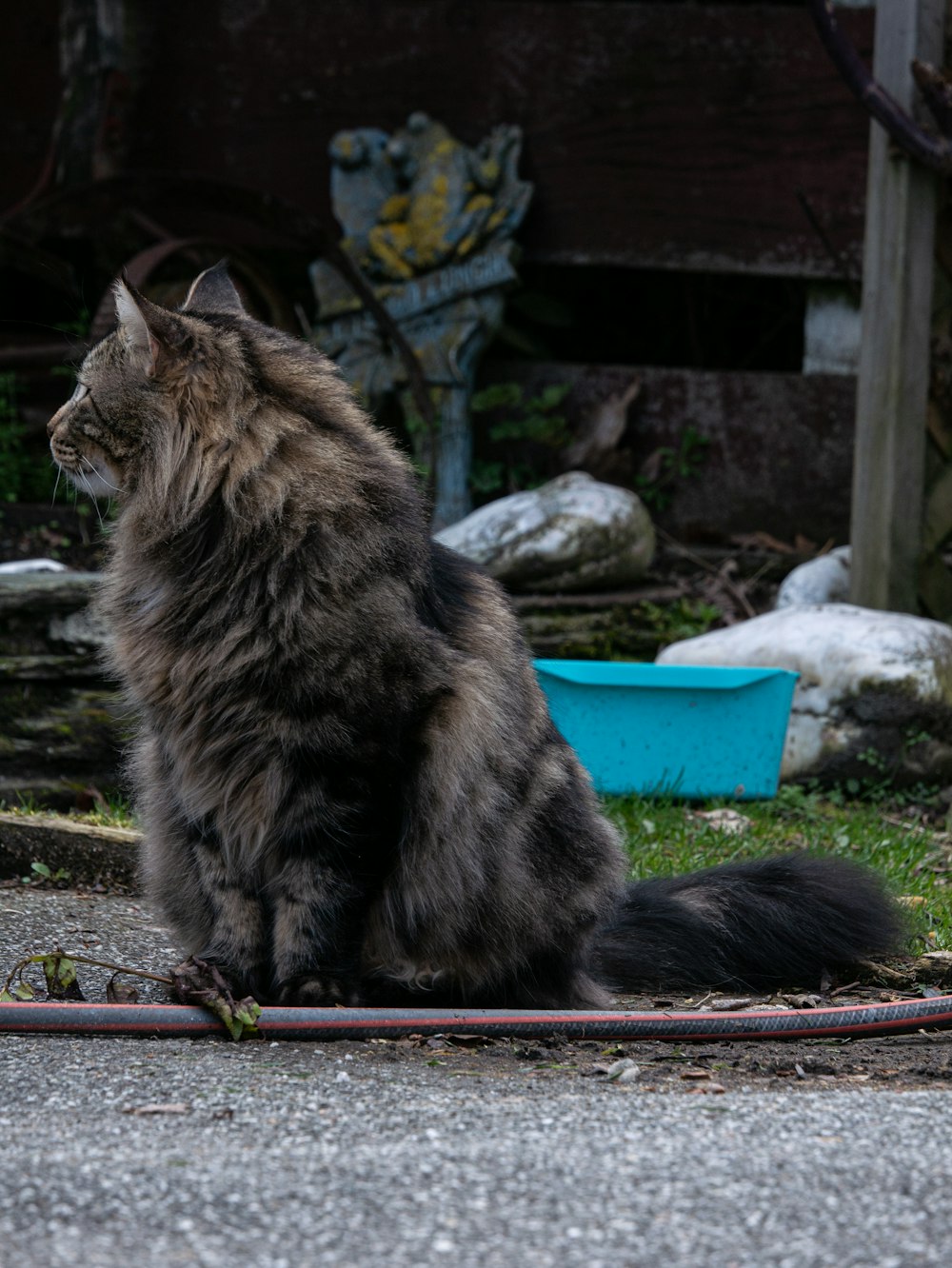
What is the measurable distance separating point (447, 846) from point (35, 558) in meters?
3.53

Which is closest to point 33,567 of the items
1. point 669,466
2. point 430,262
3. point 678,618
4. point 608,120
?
point 430,262

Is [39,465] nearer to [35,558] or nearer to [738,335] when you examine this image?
[35,558]

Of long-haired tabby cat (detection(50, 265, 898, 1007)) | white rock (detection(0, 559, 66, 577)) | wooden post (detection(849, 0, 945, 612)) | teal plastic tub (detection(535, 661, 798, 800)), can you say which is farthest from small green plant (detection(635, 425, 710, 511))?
long-haired tabby cat (detection(50, 265, 898, 1007))

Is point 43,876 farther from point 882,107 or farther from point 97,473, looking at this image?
point 882,107

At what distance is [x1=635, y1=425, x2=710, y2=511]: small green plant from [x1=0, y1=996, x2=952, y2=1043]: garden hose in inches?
155

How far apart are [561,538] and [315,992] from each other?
3.21m

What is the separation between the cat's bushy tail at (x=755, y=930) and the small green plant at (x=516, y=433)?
3.62 m

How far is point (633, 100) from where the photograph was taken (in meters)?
6.31

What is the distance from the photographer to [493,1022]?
255 cm

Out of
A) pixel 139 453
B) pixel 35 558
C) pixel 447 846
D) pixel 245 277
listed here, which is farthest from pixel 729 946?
pixel 245 277

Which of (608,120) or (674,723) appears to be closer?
(674,723)

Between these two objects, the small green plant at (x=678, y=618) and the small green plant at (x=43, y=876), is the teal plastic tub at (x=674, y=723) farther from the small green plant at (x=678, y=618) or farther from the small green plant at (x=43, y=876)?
the small green plant at (x=43, y=876)

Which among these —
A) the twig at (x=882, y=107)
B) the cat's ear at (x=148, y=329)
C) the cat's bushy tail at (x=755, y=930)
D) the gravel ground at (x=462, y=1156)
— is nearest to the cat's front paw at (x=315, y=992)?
the gravel ground at (x=462, y=1156)

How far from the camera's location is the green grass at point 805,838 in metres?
3.75
